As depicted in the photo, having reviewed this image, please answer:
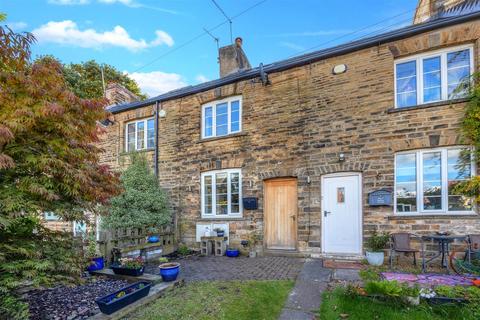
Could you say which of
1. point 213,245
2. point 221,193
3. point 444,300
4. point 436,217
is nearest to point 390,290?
point 444,300

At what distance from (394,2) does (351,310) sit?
9.58m

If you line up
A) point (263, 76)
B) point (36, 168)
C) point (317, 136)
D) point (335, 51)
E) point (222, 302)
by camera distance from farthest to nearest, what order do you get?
point (263, 76), point (317, 136), point (335, 51), point (222, 302), point (36, 168)

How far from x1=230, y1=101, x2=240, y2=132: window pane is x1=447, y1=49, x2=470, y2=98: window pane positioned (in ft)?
19.2

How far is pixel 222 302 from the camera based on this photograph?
4.50 meters

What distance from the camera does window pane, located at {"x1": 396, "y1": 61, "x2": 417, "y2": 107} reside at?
7094 mm

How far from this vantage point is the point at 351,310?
4004 millimetres

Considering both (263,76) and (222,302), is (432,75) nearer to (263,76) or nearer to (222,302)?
(263,76)

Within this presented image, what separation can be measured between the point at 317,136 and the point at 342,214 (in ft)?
7.56

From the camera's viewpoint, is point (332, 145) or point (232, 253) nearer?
point (332, 145)

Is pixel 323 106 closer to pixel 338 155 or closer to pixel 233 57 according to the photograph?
pixel 338 155

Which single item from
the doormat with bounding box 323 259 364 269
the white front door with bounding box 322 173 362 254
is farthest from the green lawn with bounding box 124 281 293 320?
the white front door with bounding box 322 173 362 254

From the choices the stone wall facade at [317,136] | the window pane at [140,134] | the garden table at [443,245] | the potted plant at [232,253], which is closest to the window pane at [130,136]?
the window pane at [140,134]

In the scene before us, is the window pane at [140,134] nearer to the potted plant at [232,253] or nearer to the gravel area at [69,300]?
the potted plant at [232,253]

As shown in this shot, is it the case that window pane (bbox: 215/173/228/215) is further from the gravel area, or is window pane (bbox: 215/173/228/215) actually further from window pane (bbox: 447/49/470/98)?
window pane (bbox: 447/49/470/98)
